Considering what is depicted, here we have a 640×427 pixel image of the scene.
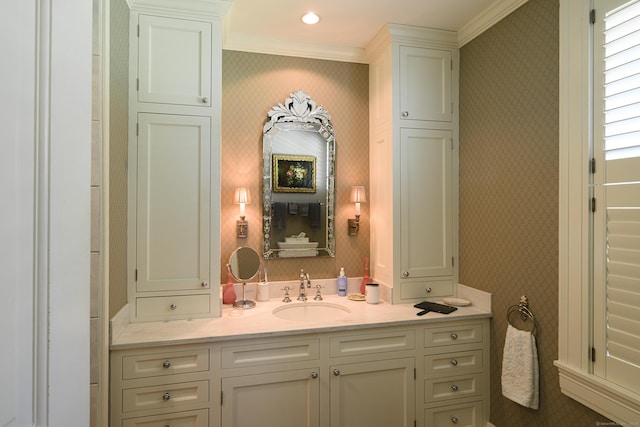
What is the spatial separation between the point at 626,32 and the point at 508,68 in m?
0.64

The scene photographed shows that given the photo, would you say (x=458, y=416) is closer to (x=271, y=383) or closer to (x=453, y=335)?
(x=453, y=335)

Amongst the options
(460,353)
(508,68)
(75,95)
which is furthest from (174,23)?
(460,353)

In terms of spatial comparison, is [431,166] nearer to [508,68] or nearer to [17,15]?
[508,68]

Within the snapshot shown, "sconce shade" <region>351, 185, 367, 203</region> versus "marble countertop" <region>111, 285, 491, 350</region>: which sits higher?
"sconce shade" <region>351, 185, 367, 203</region>

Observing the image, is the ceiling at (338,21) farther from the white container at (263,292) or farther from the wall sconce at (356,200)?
the white container at (263,292)

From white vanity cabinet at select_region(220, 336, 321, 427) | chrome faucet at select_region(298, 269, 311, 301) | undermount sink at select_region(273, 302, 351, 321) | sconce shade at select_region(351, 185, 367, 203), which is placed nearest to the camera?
white vanity cabinet at select_region(220, 336, 321, 427)

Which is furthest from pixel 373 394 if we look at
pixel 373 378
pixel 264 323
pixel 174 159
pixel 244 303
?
pixel 174 159

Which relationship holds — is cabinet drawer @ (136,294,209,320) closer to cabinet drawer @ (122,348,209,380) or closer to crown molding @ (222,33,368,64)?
cabinet drawer @ (122,348,209,380)

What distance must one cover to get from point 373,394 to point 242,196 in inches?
57.4

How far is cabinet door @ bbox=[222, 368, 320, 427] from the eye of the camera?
1.84 meters

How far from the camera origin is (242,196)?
2375mm

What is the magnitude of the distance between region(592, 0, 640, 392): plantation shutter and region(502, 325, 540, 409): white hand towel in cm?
33

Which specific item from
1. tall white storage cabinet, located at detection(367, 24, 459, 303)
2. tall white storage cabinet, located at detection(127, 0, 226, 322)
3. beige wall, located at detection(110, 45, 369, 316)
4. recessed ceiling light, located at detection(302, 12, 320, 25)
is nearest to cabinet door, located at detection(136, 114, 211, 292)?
tall white storage cabinet, located at detection(127, 0, 226, 322)

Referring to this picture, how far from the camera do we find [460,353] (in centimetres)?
Result: 217
